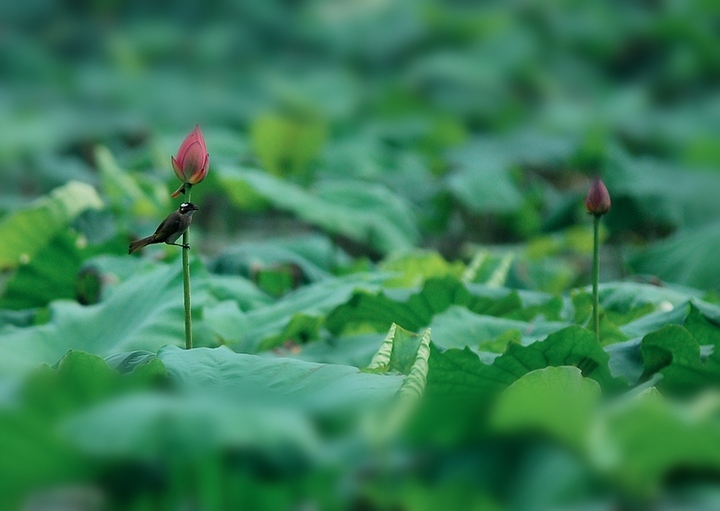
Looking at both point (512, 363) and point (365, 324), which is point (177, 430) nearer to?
point (512, 363)

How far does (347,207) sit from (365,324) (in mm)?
817

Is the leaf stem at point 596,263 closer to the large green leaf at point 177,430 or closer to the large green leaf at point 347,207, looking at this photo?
the large green leaf at point 177,430

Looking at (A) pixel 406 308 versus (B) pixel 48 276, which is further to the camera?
(B) pixel 48 276

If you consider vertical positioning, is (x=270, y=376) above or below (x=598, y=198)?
below

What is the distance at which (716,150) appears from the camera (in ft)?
9.66

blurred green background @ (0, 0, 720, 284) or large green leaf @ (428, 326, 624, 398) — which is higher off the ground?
blurred green background @ (0, 0, 720, 284)

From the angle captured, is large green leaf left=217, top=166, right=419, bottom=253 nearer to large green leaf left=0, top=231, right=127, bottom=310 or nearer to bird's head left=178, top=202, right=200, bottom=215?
large green leaf left=0, top=231, right=127, bottom=310

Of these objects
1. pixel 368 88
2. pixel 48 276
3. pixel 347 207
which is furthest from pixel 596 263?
pixel 368 88

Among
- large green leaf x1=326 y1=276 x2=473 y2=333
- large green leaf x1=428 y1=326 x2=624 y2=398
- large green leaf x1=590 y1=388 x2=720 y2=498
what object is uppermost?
large green leaf x1=326 y1=276 x2=473 y2=333

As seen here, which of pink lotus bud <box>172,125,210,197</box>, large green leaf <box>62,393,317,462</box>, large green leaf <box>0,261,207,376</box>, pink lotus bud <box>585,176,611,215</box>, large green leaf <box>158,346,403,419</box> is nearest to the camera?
large green leaf <box>62,393,317,462</box>

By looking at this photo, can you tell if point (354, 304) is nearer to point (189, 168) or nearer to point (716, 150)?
point (189, 168)

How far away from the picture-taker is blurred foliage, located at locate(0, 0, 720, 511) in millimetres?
424

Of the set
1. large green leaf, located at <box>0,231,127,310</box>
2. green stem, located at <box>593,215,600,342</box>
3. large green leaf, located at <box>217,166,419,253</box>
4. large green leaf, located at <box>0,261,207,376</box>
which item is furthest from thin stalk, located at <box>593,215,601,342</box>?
large green leaf, located at <box>217,166,419,253</box>

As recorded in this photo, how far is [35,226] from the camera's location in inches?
54.4
